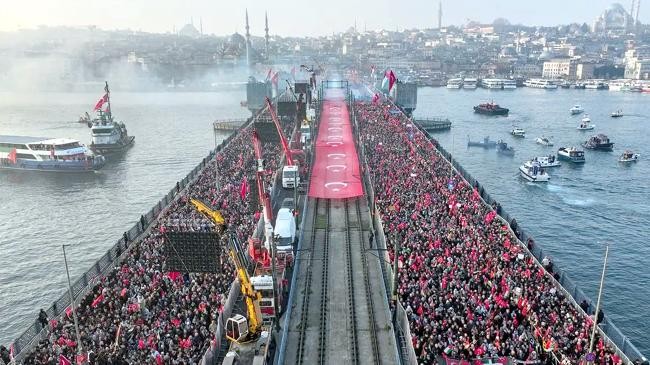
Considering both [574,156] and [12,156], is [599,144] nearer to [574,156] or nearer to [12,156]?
[574,156]

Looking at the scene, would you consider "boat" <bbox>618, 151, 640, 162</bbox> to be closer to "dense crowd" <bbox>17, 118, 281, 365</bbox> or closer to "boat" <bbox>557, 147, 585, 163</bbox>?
"boat" <bbox>557, 147, 585, 163</bbox>

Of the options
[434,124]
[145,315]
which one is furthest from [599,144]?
[145,315]

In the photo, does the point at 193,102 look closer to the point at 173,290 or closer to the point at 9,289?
the point at 9,289

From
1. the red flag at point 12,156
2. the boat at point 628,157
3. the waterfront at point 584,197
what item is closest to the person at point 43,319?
the waterfront at point 584,197

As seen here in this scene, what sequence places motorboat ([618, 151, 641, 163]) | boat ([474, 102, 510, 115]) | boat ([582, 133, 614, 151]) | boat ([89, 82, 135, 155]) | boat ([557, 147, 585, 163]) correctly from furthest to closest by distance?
boat ([474, 102, 510, 115])
boat ([582, 133, 614, 151])
boat ([89, 82, 135, 155])
motorboat ([618, 151, 641, 163])
boat ([557, 147, 585, 163])

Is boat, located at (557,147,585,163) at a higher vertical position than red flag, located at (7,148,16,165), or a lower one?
lower

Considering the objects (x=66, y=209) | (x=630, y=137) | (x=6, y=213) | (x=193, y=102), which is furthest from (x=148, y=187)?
(x=193, y=102)

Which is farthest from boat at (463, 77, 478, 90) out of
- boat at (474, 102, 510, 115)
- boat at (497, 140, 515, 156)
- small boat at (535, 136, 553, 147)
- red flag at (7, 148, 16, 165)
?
red flag at (7, 148, 16, 165)
